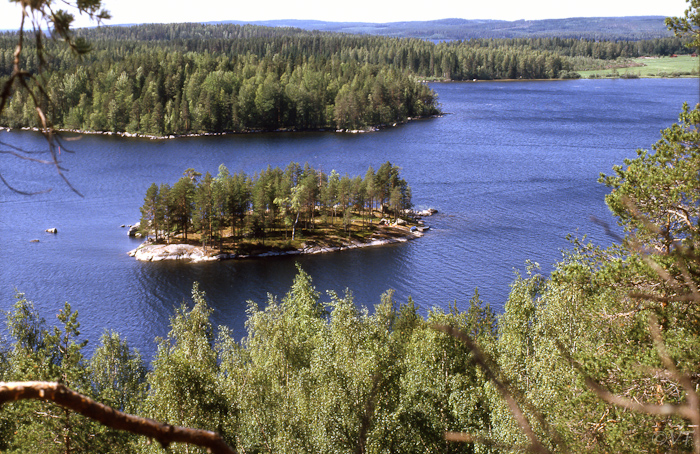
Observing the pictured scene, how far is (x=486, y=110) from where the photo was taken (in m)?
116

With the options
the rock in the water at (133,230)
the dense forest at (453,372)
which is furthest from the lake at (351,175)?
the dense forest at (453,372)

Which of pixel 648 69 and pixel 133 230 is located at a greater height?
pixel 648 69

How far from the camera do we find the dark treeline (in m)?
48.3

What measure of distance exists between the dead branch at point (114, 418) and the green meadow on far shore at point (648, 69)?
189985 millimetres

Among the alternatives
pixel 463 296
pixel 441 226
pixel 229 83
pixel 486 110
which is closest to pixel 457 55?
pixel 486 110

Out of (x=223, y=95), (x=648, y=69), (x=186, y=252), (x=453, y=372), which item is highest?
(x=648, y=69)

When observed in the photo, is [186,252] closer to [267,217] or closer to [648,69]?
[267,217]

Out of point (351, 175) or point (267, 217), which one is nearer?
point (267, 217)

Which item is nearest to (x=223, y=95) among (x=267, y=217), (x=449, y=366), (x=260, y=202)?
(x=260, y=202)

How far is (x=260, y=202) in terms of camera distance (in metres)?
49.3

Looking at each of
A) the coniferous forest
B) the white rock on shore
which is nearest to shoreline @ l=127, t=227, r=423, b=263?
the white rock on shore

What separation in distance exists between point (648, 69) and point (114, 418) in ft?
685

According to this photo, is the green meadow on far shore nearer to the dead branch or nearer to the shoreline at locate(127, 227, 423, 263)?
the shoreline at locate(127, 227, 423, 263)

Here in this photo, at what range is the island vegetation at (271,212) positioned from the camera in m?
48.5
